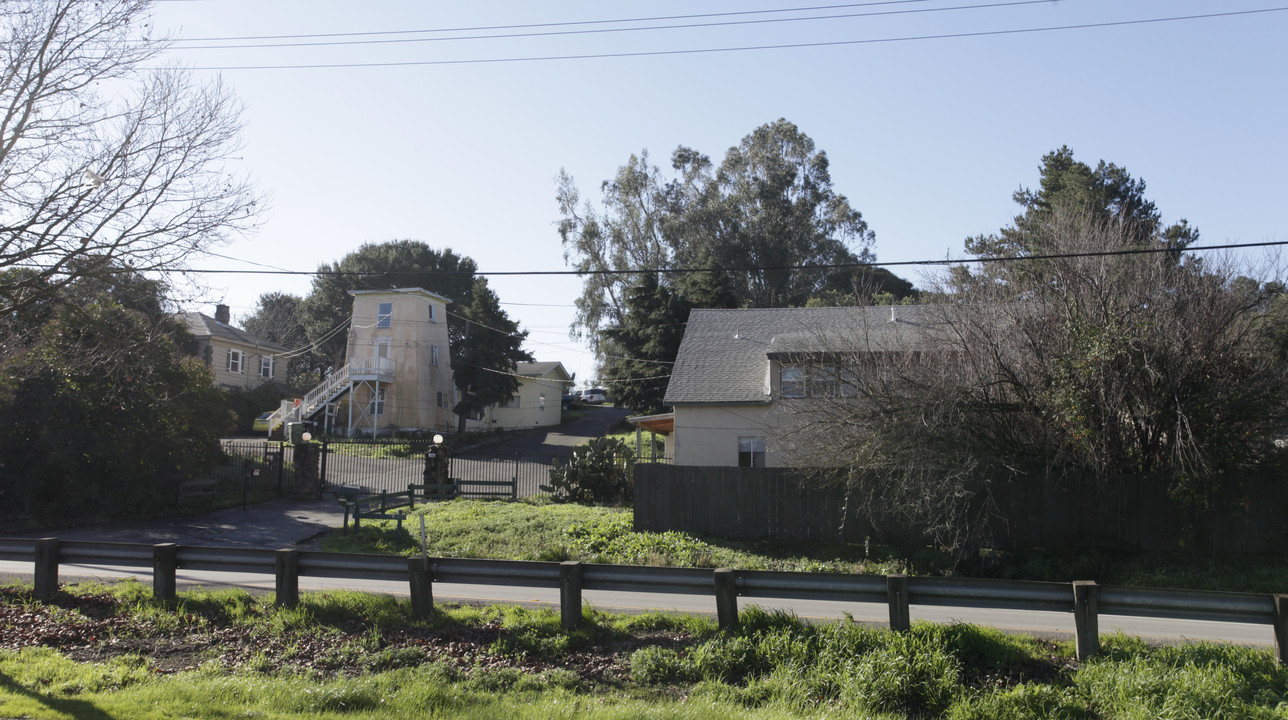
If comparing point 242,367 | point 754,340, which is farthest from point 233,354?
point 754,340

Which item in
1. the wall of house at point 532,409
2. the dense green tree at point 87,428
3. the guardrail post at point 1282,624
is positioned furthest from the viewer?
the wall of house at point 532,409

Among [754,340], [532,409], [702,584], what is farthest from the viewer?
[532,409]

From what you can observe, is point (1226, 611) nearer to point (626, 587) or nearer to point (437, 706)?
point (626, 587)

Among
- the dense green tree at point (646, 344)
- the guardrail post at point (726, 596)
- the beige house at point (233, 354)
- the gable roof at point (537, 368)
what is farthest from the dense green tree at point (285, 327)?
the guardrail post at point (726, 596)

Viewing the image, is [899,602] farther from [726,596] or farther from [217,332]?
[217,332]

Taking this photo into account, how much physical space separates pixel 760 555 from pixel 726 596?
34.4ft

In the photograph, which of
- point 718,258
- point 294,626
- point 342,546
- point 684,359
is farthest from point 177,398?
point 718,258

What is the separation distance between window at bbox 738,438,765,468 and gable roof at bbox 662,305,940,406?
137cm

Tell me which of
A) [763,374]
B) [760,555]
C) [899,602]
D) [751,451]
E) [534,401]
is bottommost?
[760,555]

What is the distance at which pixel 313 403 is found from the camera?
43906 millimetres

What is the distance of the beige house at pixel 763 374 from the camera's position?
739 inches

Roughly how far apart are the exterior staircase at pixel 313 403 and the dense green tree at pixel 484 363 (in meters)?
6.42

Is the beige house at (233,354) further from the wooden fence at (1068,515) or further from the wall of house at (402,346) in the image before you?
the wooden fence at (1068,515)

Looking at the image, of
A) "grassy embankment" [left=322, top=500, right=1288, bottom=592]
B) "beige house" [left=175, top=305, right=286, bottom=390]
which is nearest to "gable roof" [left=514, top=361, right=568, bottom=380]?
"beige house" [left=175, top=305, right=286, bottom=390]
